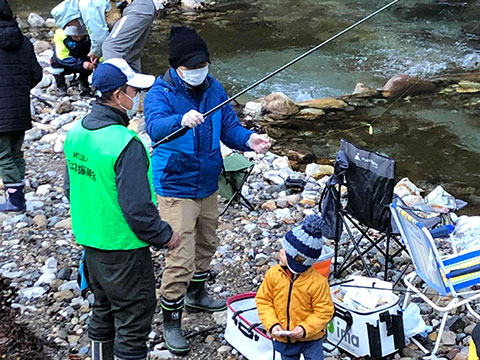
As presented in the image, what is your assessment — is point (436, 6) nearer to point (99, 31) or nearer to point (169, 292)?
point (99, 31)

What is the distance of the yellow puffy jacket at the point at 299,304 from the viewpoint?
2980mm

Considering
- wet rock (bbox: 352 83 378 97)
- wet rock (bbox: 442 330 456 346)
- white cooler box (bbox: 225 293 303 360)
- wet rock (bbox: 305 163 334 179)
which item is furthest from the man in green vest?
wet rock (bbox: 352 83 378 97)

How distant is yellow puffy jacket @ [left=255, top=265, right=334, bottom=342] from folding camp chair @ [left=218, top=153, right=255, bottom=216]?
2.28 m

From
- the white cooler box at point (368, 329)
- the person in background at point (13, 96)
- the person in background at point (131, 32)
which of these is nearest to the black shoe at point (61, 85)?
the person in background at point (131, 32)

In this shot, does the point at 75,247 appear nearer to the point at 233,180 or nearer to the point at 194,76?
the point at 233,180

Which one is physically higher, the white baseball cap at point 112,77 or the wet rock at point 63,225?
Answer: the white baseball cap at point 112,77

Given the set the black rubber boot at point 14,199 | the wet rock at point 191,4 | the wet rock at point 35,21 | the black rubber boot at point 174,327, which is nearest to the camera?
the black rubber boot at point 174,327

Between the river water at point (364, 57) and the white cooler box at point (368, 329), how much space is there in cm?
331

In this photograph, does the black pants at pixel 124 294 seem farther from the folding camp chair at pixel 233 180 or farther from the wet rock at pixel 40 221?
the folding camp chair at pixel 233 180

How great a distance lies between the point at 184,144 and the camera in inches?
135

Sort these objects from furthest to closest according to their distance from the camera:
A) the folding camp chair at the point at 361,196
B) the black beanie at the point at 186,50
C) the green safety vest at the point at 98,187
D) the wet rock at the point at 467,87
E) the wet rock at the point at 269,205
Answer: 1. the wet rock at the point at 467,87
2. the wet rock at the point at 269,205
3. the folding camp chair at the point at 361,196
4. the black beanie at the point at 186,50
5. the green safety vest at the point at 98,187

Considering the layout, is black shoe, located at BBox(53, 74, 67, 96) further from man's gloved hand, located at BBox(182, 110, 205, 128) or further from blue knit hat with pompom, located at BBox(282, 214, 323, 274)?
blue knit hat with pompom, located at BBox(282, 214, 323, 274)

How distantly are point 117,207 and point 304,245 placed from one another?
877 mm

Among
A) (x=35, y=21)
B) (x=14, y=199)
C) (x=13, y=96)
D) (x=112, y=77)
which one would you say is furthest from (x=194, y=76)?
(x=35, y=21)
